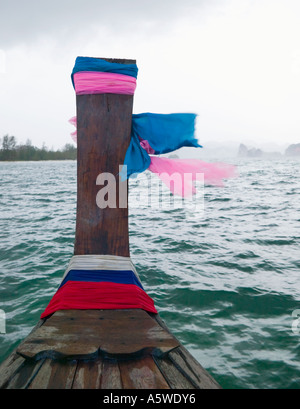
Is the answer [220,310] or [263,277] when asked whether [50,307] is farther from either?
[263,277]

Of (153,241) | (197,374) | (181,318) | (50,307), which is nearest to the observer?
(197,374)

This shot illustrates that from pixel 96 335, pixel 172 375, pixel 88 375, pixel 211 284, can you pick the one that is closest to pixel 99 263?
pixel 96 335

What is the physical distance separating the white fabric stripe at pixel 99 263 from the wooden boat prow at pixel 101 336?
2.2 inches

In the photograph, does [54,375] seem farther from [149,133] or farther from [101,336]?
[149,133]

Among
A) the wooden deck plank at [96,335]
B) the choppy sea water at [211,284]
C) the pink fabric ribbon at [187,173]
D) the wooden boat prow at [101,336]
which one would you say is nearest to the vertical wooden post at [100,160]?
the wooden boat prow at [101,336]

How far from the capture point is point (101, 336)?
84.7 inches

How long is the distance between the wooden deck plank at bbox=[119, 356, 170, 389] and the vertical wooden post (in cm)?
103

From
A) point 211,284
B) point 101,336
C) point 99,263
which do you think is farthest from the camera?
point 211,284

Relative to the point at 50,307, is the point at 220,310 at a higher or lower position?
lower

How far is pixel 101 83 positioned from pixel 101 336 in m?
2.01

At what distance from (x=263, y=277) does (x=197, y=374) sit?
4595 millimetres

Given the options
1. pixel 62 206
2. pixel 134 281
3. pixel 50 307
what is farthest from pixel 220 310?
pixel 62 206

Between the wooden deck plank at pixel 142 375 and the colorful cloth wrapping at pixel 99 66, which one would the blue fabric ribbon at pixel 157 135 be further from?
the wooden deck plank at pixel 142 375
